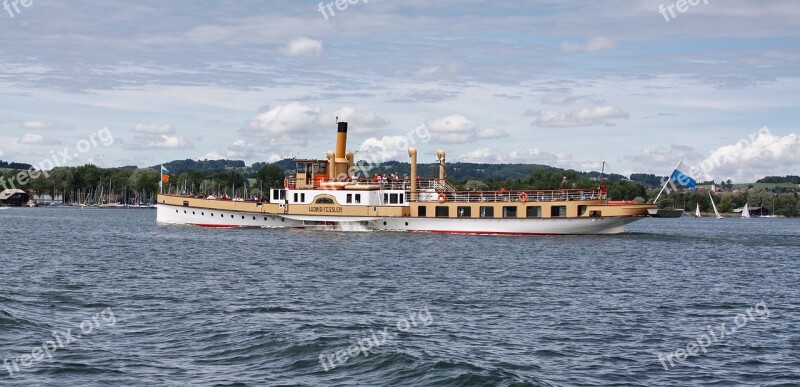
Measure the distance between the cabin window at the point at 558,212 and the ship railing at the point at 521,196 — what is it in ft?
2.24

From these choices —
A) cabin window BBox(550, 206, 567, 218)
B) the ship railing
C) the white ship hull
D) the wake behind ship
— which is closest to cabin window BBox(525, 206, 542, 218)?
the wake behind ship

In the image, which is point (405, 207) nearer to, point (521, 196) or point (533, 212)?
point (521, 196)

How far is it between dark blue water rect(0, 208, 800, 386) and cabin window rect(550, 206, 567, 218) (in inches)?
699

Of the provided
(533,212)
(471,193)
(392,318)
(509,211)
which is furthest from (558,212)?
(392,318)

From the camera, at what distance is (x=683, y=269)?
47.3m

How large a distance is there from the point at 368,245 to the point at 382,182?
17576 mm

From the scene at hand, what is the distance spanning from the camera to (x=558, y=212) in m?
71.9

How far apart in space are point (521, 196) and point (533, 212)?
5.42 ft

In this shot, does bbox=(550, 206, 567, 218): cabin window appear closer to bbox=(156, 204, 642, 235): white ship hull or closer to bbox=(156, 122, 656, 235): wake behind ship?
bbox=(156, 122, 656, 235): wake behind ship

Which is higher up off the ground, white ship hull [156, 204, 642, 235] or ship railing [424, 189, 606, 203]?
ship railing [424, 189, 606, 203]

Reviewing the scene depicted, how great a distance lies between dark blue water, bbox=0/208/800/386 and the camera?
21328mm

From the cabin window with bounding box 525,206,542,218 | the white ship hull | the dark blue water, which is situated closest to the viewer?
the dark blue water

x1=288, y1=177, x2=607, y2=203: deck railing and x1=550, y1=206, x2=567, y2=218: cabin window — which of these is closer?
x1=550, y1=206, x2=567, y2=218: cabin window

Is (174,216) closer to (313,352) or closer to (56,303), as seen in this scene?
(56,303)
